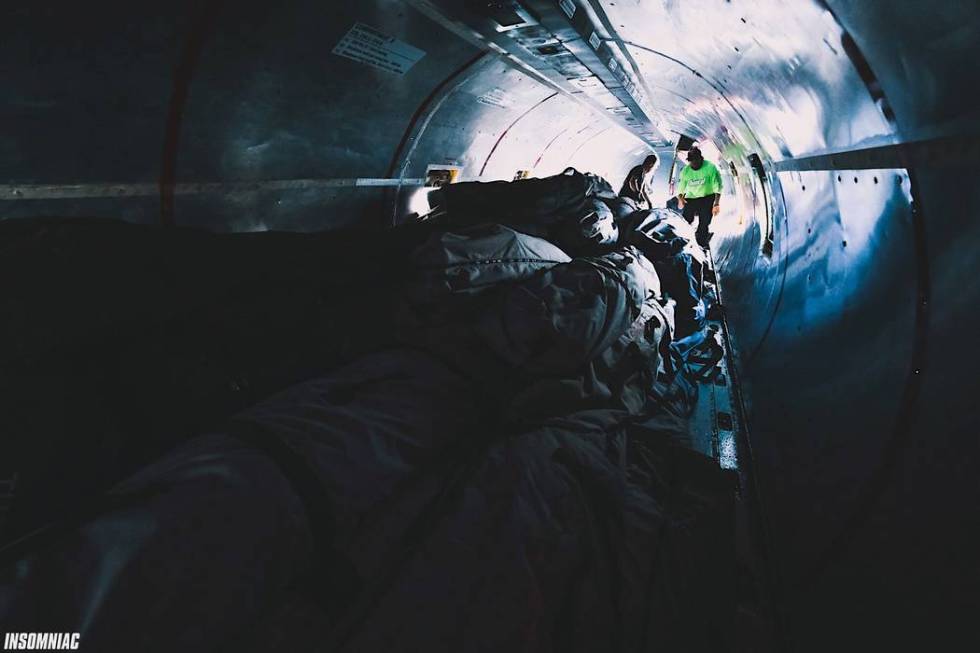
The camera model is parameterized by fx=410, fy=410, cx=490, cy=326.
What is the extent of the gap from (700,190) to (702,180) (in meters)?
0.17

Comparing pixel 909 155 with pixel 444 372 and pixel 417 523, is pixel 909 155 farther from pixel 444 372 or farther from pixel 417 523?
pixel 417 523

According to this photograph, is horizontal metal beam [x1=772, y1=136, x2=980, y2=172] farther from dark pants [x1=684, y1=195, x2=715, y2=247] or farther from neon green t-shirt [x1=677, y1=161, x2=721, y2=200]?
dark pants [x1=684, y1=195, x2=715, y2=247]

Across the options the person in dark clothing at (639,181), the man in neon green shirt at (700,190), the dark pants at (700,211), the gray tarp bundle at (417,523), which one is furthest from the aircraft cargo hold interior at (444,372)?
the dark pants at (700,211)

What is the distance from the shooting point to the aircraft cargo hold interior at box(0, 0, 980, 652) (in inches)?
37.0

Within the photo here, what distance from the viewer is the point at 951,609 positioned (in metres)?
0.86

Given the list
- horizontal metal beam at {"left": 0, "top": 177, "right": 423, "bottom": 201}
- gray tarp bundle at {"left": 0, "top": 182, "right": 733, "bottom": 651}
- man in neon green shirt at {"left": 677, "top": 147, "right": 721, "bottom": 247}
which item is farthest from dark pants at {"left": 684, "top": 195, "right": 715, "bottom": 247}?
gray tarp bundle at {"left": 0, "top": 182, "right": 733, "bottom": 651}

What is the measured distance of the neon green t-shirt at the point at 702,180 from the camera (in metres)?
6.63

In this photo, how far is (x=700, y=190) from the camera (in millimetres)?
6789

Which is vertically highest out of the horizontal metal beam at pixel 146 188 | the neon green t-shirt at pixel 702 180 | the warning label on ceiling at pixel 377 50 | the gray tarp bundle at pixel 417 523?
the neon green t-shirt at pixel 702 180

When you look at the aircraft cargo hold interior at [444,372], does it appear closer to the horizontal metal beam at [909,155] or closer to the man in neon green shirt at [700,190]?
the horizontal metal beam at [909,155]

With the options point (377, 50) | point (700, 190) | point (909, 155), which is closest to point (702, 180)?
point (700, 190)

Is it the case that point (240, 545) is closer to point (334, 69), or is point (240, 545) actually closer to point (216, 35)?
point (216, 35)

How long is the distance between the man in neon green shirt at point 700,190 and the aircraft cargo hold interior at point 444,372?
13.2 feet

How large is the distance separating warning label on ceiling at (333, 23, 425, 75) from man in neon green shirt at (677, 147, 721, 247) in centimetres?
513
